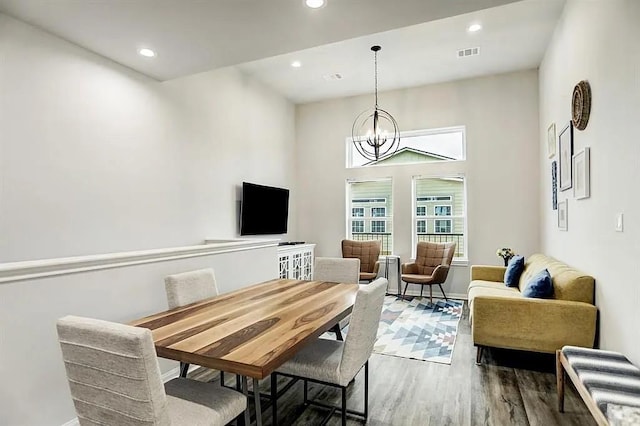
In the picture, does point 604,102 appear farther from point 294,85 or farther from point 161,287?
point 294,85

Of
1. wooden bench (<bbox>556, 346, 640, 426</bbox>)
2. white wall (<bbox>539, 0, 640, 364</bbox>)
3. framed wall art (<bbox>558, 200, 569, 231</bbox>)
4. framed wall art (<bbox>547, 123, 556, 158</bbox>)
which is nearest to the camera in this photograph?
wooden bench (<bbox>556, 346, 640, 426</bbox>)

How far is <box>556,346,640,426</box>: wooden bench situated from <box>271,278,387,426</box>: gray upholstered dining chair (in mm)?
1150

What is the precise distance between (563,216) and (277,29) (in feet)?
11.7

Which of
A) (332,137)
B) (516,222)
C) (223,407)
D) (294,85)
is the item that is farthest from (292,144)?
(223,407)

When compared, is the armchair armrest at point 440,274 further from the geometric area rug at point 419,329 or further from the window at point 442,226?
the window at point 442,226

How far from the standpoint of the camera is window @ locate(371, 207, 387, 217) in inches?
262

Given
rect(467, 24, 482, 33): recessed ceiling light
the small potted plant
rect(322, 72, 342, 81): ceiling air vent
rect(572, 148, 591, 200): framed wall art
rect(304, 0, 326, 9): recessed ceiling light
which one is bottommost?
the small potted plant

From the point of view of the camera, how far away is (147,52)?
3.30 metres

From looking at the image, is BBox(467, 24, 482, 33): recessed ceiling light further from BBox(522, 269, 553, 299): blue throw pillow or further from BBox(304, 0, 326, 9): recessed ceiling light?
BBox(522, 269, 553, 299): blue throw pillow

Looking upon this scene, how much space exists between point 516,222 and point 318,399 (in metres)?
4.54

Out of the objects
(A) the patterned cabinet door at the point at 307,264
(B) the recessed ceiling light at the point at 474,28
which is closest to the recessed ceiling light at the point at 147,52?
(B) the recessed ceiling light at the point at 474,28

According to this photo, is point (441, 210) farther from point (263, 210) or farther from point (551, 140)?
point (263, 210)

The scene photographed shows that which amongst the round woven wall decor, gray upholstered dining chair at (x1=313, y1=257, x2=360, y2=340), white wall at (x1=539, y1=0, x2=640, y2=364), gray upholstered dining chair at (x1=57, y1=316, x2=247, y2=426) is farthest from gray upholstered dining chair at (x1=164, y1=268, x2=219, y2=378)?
the round woven wall decor

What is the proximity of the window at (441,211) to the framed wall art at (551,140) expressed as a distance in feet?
4.78
